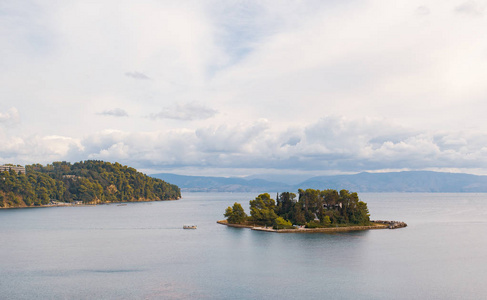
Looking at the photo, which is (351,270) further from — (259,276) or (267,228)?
(267,228)

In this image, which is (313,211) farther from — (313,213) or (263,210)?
(263,210)

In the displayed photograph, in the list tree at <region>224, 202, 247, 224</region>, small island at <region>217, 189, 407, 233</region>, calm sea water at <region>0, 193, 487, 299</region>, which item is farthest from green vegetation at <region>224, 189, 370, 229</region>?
calm sea water at <region>0, 193, 487, 299</region>

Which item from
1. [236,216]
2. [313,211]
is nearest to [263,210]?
[236,216]

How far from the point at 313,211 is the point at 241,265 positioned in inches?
2744

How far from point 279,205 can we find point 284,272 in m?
78.1

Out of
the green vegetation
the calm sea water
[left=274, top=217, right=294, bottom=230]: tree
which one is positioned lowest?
the calm sea water

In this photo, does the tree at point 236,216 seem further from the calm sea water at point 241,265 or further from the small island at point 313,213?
the calm sea water at point 241,265

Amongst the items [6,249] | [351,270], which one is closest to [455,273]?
[351,270]

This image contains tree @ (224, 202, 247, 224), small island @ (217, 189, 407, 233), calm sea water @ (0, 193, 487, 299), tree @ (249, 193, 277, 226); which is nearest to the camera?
calm sea water @ (0, 193, 487, 299)

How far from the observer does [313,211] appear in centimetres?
16050

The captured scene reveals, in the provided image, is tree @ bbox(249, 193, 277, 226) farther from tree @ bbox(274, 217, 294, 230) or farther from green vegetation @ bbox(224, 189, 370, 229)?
tree @ bbox(274, 217, 294, 230)

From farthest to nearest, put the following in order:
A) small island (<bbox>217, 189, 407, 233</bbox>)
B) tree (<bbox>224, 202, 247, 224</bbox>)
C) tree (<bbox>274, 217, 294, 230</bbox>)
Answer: tree (<bbox>224, 202, 247, 224</bbox>)
small island (<bbox>217, 189, 407, 233</bbox>)
tree (<bbox>274, 217, 294, 230</bbox>)

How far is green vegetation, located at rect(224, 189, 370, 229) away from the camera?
157 meters

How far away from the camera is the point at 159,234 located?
495 ft
